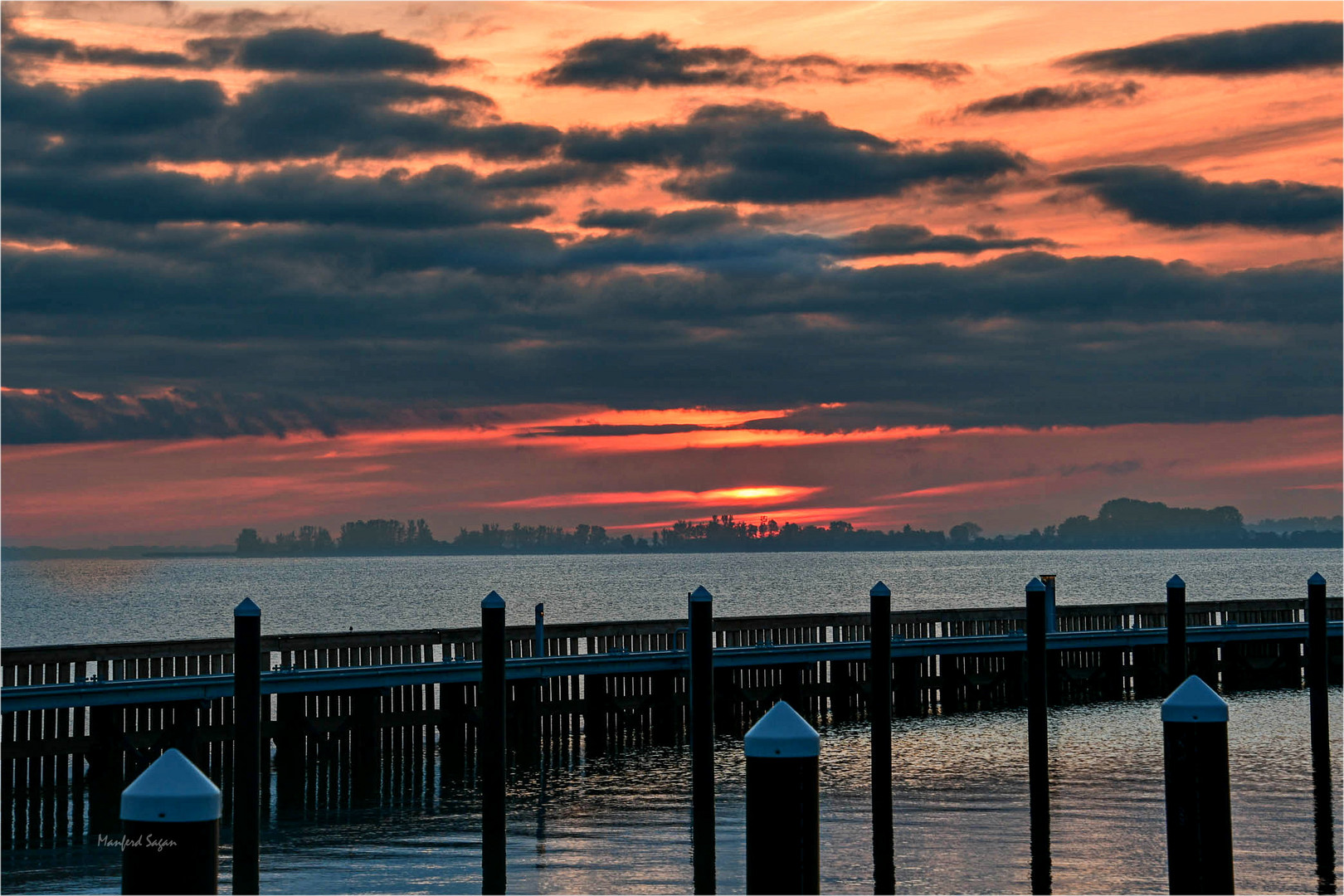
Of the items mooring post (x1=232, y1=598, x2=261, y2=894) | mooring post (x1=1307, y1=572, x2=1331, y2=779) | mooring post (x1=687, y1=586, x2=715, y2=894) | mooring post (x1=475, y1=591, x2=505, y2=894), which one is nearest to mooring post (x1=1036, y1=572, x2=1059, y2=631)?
mooring post (x1=1307, y1=572, x2=1331, y2=779)

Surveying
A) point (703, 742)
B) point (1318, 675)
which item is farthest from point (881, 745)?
point (1318, 675)

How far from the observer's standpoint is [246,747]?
1955 cm

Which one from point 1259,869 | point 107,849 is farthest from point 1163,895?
point 107,849

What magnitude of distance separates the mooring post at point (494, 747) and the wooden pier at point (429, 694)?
11.2m

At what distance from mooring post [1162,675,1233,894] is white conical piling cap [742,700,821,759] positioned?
7.11ft

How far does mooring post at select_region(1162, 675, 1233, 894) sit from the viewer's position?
7.67m

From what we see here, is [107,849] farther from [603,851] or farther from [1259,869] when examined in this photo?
[1259,869]

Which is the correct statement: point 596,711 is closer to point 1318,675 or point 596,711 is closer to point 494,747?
point 1318,675

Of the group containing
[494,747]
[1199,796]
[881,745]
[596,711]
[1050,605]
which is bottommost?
[596,711]

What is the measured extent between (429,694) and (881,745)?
18.1m

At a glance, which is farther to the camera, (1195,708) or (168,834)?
(1195,708)

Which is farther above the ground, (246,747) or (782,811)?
(782,811)

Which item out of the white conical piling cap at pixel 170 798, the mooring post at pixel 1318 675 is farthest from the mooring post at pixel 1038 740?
the white conical piling cap at pixel 170 798

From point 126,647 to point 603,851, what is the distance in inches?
454
